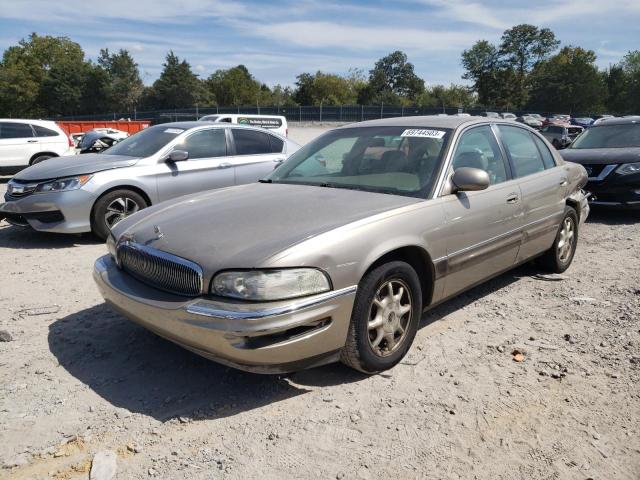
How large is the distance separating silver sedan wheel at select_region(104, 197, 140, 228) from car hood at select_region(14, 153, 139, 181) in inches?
16.9

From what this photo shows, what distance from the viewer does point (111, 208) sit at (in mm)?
6551

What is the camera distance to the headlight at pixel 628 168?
819 centimetres

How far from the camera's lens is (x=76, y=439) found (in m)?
2.68

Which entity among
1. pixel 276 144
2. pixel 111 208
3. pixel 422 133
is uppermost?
pixel 422 133

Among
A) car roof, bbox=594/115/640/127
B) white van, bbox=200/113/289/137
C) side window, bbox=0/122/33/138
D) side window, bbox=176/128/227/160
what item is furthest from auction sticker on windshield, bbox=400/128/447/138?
white van, bbox=200/113/289/137

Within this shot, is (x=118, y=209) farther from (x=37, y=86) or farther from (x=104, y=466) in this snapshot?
(x=37, y=86)

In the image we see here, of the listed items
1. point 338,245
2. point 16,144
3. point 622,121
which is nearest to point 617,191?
point 622,121

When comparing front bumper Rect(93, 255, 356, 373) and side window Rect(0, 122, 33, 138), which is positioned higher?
side window Rect(0, 122, 33, 138)

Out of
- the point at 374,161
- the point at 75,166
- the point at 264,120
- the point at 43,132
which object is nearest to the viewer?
the point at 374,161

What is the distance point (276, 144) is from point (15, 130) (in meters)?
8.52

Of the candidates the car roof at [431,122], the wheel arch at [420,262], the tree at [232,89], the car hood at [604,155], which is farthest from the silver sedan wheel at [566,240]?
the tree at [232,89]

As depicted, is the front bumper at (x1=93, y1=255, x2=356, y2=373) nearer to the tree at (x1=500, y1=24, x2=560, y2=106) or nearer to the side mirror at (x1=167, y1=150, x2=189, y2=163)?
the side mirror at (x1=167, y1=150, x2=189, y2=163)

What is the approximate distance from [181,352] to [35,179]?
3.99 metres

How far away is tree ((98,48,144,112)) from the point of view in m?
80.1
